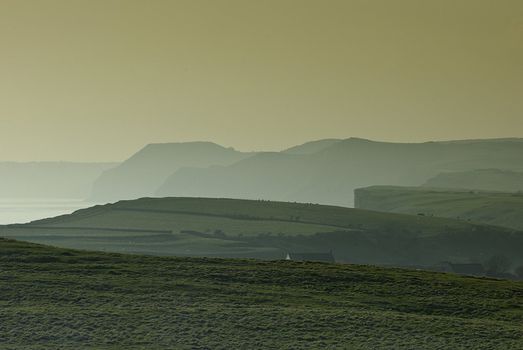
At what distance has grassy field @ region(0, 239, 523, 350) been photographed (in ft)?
180

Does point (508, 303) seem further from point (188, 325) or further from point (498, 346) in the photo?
point (188, 325)

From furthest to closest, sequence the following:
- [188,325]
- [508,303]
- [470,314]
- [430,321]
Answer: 1. [508,303]
2. [470,314]
3. [430,321]
4. [188,325]

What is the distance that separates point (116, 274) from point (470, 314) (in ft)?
77.1

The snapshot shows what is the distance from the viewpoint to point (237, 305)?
6488cm

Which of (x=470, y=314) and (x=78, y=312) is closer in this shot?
(x=78, y=312)

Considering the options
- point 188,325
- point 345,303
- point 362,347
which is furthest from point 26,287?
point 362,347

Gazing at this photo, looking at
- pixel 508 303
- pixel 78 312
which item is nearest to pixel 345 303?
pixel 508 303

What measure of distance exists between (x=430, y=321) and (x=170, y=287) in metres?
17.2

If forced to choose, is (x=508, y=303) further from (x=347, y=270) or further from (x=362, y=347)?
(x=362, y=347)

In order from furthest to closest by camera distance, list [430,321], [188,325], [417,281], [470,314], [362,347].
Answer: [417,281]
[470,314]
[430,321]
[188,325]
[362,347]

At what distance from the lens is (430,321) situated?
6222cm

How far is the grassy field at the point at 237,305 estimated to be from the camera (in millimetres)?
54969

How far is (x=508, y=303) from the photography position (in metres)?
73.1

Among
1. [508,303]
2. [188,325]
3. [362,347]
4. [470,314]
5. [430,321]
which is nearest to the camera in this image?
[362,347]
